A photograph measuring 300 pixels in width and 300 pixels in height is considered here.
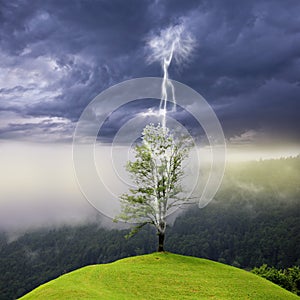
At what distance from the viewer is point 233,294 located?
2977 cm

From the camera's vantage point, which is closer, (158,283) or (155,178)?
(158,283)

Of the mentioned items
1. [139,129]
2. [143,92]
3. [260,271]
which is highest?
[143,92]

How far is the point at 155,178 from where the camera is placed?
40.7 m

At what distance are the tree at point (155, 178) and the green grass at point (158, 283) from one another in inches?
203

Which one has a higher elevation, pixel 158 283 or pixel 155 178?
pixel 155 178

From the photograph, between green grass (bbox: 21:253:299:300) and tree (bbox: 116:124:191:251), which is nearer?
green grass (bbox: 21:253:299:300)

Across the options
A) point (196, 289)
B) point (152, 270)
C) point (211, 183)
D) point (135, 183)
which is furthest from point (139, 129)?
point (196, 289)

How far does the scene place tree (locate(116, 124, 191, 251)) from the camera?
133ft

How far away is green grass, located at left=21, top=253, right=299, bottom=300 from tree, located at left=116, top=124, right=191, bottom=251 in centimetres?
515

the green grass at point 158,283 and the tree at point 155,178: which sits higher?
the tree at point 155,178

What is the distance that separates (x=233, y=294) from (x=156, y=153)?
59.8 ft

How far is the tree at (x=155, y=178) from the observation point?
133 ft

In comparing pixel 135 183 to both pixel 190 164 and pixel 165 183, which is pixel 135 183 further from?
pixel 190 164

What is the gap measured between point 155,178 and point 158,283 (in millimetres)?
13446
